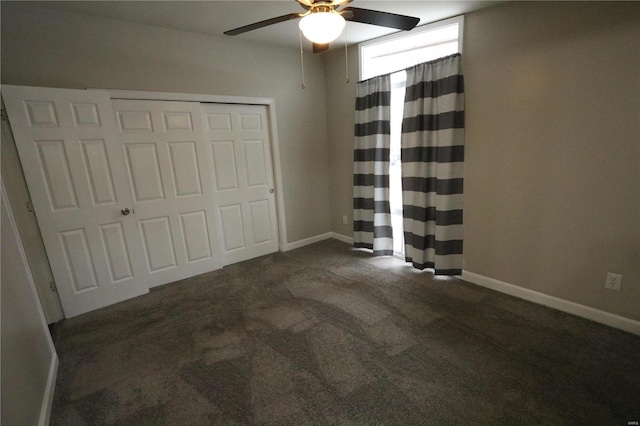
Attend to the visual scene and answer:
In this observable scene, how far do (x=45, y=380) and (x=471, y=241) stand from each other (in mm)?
3417

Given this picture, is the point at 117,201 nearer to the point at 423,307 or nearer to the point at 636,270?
the point at 423,307

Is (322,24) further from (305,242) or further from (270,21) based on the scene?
(305,242)

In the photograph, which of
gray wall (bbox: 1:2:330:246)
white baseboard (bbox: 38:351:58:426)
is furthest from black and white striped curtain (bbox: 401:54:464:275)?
white baseboard (bbox: 38:351:58:426)

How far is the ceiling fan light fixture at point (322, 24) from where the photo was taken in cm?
138

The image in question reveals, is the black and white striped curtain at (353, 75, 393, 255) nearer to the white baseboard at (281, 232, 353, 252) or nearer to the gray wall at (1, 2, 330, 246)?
the white baseboard at (281, 232, 353, 252)

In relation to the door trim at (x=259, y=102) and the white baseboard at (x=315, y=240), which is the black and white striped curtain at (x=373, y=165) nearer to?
the white baseboard at (x=315, y=240)

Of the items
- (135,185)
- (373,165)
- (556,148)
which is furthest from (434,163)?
(135,185)

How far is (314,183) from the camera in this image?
13.6 ft

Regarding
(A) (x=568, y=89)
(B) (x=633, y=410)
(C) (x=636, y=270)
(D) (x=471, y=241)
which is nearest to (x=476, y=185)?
(D) (x=471, y=241)

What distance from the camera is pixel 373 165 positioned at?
3.47 meters

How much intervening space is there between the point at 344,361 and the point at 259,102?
2949 millimetres

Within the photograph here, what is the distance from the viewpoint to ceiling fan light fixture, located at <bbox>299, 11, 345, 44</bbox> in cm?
138

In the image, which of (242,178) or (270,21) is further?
(242,178)

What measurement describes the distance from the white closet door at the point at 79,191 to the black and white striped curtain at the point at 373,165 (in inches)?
100
